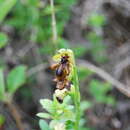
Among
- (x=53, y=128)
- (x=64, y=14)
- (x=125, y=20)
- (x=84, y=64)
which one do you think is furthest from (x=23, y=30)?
(x=53, y=128)

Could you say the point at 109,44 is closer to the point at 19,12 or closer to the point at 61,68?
the point at 19,12

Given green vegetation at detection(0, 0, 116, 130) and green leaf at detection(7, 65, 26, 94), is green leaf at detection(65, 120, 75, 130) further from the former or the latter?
green vegetation at detection(0, 0, 116, 130)

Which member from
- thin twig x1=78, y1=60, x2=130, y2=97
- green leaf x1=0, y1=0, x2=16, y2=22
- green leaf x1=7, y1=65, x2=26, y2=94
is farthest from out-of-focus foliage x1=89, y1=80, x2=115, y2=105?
green leaf x1=0, y1=0, x2=16, y2=22

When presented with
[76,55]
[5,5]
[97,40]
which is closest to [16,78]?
[5,5]

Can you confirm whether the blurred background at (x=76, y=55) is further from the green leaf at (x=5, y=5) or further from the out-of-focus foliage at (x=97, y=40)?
the green leaf at (x=5, y=5)

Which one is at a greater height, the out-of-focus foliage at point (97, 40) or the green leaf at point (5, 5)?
the out-of-focus foliage at point (97, 40)

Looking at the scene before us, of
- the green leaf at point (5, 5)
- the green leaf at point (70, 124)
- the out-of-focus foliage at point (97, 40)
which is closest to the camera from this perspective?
the green leaf at point (70, 124)

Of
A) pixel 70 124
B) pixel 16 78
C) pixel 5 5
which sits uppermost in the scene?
pixel 5 5

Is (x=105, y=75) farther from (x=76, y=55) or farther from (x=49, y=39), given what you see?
(x=49, y=39)

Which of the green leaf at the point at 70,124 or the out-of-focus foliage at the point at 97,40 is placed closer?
the green leaf at the point at 70,124

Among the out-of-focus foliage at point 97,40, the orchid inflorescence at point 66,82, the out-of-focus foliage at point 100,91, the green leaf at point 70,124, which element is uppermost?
the out-of-focus foliage at point 97,40

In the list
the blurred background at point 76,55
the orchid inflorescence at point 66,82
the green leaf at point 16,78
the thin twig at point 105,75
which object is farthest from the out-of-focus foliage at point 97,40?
the orchid inflorescence at point 66,82
